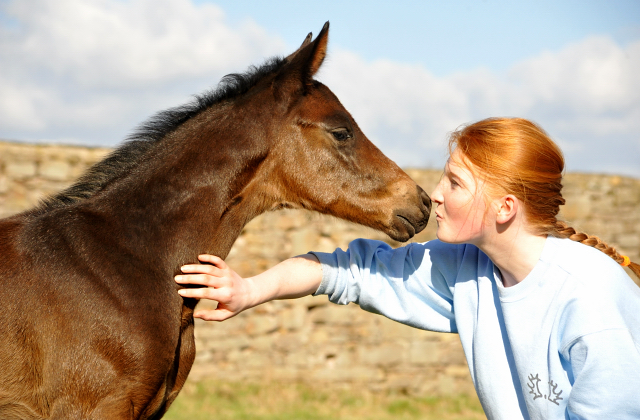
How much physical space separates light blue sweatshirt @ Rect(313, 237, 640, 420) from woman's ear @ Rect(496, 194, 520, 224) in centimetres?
21

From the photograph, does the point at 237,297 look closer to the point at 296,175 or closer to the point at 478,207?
the point at 296,175

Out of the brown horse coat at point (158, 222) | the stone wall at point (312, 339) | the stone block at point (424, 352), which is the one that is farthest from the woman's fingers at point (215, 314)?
the stone block at point (424, 352)

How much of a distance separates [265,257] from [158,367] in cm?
586

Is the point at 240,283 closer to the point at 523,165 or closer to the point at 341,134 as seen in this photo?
the point at 341,134

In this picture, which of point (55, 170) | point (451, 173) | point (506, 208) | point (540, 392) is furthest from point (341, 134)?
point (55, 170)

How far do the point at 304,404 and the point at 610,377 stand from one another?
6081mm

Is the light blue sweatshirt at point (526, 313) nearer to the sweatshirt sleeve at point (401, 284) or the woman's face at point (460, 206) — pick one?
the sweatshirt sleeve at point (401, 284)

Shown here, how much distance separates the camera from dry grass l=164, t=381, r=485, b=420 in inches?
280

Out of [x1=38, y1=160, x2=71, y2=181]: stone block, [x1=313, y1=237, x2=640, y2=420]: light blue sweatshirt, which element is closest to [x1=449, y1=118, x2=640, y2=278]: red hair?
[x1=313, y1=237, x2=640, y2=420]: light blue sweatshirt

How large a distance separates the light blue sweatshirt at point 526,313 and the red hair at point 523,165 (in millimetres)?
117

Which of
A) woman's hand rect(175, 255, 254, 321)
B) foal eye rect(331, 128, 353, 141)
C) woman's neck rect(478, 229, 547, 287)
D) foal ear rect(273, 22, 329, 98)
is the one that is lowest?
woman's hand rect(175, 255, 254, 321)

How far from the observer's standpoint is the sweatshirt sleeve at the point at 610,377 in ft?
6.71

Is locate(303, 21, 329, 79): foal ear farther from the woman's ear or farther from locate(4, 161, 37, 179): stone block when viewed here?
locate(4, 161, 37, 179): stone block

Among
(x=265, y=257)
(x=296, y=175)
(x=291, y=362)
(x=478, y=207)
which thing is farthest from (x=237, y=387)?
(x=478, y=207)
